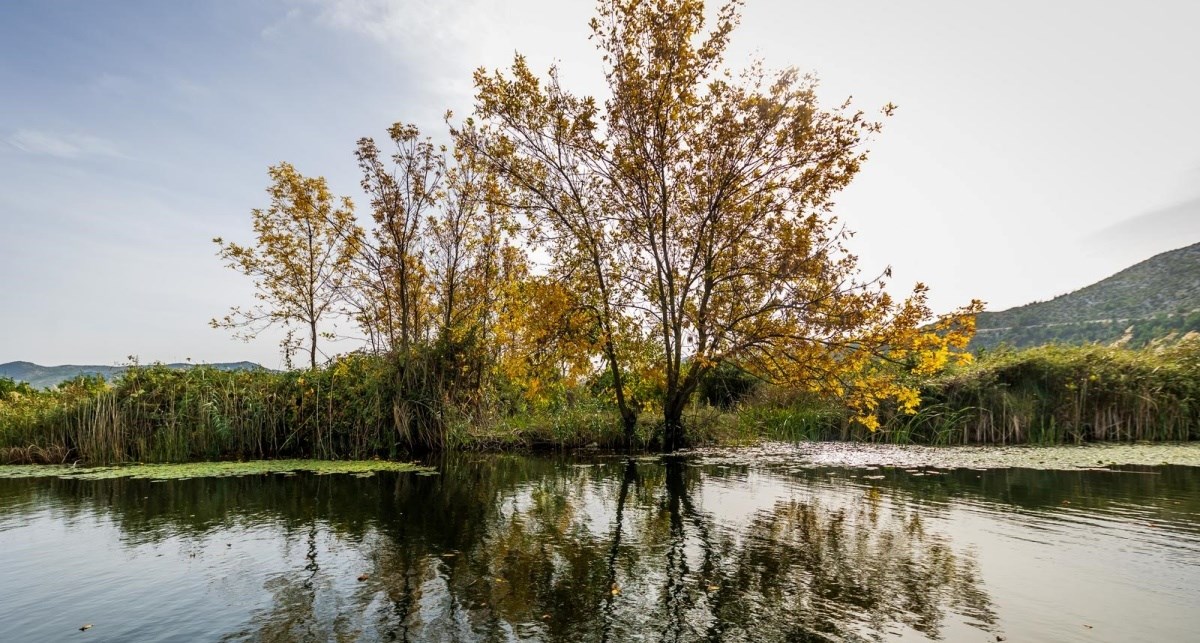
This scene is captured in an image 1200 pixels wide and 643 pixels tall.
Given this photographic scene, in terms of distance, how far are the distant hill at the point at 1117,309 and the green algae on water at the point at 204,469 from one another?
50.2 meters

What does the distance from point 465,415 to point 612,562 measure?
11.0 m

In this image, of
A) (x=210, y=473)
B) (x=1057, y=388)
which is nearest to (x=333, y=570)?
(x=210, y=473)

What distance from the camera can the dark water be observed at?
14.2ft

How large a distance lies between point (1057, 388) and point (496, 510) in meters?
15.8

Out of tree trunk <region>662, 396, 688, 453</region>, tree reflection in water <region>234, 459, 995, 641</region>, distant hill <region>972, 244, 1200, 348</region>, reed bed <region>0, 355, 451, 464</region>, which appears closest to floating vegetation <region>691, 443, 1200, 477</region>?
tree trunk <region>662, 396, 688, 453</region>

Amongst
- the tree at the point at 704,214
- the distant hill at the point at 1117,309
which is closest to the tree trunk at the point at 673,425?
the tree at the point at 704,214

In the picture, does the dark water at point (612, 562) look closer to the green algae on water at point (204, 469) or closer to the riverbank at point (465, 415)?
the green algae on water at point (204, 469)

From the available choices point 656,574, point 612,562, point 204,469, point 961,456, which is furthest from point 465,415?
point 961,456

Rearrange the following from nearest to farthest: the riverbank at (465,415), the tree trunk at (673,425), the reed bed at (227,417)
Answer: the reed bed at (227,417) < the riverbank at (465,415) < the tree trunk at (673,425)

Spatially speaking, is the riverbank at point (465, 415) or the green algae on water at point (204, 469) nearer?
the green algae on water at point (204, 469)

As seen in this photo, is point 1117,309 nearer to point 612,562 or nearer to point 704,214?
point 704,214

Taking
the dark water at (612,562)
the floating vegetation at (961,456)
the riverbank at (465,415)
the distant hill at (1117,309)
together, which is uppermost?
the distant hill at (1117,309)

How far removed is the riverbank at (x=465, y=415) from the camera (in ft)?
46.3

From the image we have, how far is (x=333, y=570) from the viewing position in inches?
220
